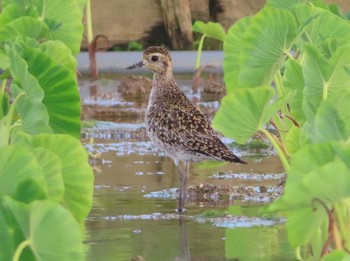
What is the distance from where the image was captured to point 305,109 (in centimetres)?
581

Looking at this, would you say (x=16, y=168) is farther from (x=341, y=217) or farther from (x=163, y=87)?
(x=163, y=87)

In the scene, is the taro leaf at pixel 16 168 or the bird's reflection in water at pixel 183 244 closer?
the taro leaf at pixel 16 168

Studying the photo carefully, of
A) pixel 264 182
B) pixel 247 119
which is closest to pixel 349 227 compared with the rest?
pixel 247 119

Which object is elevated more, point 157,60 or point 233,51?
point 233,51

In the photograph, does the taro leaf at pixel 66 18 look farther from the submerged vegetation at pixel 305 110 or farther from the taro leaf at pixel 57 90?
the taro leaf at pixel 57 90

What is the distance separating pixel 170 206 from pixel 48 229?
4.01 m

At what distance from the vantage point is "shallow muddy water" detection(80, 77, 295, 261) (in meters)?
7.03

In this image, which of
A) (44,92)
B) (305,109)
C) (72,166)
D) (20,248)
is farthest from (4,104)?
(20,248)

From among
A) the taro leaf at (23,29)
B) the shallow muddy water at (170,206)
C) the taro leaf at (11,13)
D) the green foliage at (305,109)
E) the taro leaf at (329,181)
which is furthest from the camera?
the taro leaf at (11,13)

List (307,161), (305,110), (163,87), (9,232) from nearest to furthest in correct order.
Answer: (9,232) → (307,161) → (305,110) → (163,87)

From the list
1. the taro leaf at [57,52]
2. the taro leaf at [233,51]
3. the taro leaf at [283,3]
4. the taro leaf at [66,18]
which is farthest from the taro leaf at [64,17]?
the taro leaf at [57,52]

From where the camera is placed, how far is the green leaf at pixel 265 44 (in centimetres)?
689

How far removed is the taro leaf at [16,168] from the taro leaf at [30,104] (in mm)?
1074

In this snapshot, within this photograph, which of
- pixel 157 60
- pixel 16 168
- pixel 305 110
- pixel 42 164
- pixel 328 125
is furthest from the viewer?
pixel 157 60
